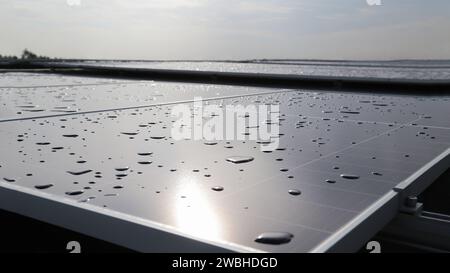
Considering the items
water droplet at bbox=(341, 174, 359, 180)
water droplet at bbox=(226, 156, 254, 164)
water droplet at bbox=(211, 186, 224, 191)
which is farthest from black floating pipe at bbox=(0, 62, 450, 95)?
water droplet at bbox=(211, 186, 224, 191)

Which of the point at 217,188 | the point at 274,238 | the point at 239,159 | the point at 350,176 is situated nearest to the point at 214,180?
the point at 217,188

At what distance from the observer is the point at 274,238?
2562 mm

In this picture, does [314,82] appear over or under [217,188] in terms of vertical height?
over

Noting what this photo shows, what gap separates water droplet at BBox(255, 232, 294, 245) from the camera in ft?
8.29

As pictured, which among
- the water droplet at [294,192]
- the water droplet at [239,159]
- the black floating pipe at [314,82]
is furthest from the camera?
the black floating pipe at [314,82]

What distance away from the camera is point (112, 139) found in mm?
5324

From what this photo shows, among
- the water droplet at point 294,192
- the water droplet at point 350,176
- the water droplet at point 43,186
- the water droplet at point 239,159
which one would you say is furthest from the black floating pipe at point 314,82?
the water droplet at point 43,186

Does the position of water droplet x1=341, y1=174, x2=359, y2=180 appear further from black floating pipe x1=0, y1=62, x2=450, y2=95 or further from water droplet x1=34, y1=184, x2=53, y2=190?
black floating pipe x1=0, y1=62, x2=450, y2=95

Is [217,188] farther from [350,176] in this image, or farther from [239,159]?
[350,176]

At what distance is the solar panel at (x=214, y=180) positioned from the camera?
2.72m

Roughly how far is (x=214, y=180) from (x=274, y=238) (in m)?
1.22

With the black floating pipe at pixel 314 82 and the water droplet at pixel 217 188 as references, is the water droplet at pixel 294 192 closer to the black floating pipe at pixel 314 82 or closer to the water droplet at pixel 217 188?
the water droplet at pixel 217 188
